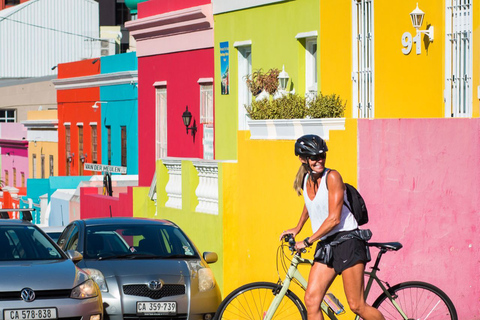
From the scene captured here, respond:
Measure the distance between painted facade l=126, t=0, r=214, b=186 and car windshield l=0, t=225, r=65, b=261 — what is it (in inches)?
377

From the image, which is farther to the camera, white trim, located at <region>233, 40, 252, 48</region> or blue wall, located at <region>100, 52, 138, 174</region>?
blue wall, located at <region>100, 52, 138, 174</region>

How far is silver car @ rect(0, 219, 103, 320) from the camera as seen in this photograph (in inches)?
373

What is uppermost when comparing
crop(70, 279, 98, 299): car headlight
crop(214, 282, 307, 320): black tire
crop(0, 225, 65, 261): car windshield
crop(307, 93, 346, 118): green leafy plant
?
crop(307, 93, 346, 118): green leafy plant

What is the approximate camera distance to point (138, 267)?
1105 centimetres

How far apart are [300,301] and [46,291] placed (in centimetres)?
266

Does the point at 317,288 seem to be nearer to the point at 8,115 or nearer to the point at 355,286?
the point at 355,286

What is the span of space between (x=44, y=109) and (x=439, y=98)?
105ft

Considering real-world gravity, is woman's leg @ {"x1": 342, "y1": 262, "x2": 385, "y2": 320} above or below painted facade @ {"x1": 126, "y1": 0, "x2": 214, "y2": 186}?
below

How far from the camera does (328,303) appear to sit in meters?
8.24

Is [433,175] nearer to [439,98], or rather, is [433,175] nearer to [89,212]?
[439,98]

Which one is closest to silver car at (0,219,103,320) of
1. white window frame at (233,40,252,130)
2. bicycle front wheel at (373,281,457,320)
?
bicycle front wheel at (373,281,457,320)

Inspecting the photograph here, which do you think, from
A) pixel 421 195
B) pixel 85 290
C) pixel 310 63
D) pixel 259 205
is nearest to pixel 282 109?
pixel 259 205

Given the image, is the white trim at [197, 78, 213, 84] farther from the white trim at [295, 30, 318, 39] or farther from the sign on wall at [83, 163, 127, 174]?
the sign on wall at [83, 163, 127, 174]

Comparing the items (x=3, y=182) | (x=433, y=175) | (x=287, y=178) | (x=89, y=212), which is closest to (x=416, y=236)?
(x=433, y=175)
